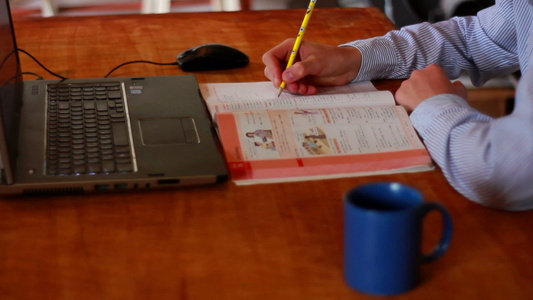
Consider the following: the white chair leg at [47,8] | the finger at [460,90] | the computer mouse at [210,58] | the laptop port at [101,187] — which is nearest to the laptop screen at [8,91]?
the laptop port at [101,187]

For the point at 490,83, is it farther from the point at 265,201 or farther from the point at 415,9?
the point at 265,201

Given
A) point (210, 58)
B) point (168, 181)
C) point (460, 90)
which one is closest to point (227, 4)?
point (210, 58)

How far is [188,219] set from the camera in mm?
839

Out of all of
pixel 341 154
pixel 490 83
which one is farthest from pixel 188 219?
pixel 490 83

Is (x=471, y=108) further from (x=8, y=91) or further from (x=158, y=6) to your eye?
(x=158, y=6)

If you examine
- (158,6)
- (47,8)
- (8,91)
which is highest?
(47,8)

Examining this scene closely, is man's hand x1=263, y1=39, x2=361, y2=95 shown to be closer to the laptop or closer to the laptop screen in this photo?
the laptop

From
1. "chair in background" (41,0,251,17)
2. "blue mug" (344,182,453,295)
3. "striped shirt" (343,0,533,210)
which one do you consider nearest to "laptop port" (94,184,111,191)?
"blue mug" (344,182,453,295)

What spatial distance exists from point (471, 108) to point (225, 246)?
0.44 m

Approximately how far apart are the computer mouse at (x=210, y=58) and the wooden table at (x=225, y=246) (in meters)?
0.43

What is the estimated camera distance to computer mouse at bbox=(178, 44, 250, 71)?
1289 mm

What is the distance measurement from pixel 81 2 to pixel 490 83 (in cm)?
182

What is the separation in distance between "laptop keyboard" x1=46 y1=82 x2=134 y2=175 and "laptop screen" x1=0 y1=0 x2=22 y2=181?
5 cm

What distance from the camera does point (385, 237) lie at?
2.12 ft
